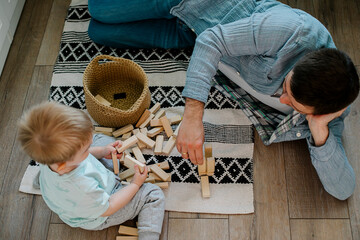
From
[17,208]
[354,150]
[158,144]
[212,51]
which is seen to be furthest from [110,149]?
[354,150]

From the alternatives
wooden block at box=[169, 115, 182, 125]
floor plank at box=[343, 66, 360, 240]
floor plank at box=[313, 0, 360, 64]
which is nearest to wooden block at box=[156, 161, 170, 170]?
wooden block at box=[169, 115, 182, 125]

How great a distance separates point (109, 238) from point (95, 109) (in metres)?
0.56

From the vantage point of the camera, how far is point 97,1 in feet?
6.19

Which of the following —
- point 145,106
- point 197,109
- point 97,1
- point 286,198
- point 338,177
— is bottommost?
point 286,198

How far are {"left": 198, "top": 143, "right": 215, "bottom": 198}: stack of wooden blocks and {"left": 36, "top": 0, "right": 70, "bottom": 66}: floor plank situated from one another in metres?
0.99

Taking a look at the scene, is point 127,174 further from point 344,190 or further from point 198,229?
point 344,190

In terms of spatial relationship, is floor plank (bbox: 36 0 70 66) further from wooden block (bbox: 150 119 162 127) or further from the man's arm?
the man's arm

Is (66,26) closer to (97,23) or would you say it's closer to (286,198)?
(97,23)

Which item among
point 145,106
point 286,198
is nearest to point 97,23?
point 145,106

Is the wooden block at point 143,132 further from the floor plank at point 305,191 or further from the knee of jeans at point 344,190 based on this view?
the knee of jeans at point 344,190

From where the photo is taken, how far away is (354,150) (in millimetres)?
1738

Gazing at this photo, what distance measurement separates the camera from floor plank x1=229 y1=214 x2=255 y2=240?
160 cm

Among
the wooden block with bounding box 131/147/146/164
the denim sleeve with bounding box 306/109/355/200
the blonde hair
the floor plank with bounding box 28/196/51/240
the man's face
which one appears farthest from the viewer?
the wooden block with bounding box 131/147/146/164

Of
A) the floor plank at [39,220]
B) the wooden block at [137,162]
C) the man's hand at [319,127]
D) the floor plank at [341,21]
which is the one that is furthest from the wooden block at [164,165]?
the floor plank at [341,21]
